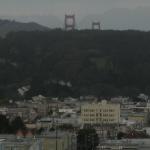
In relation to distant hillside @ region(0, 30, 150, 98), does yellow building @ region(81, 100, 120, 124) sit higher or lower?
lower

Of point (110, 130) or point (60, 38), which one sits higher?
point (60, 38)

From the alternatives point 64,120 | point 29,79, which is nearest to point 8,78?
point 29,79

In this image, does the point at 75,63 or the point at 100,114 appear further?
the point at 75,63

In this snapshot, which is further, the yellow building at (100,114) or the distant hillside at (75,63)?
the distant hillside at (75,63)

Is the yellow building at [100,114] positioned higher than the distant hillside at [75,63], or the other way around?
the distant hillside at [75,63]

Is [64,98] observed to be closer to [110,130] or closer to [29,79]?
[29,79]
